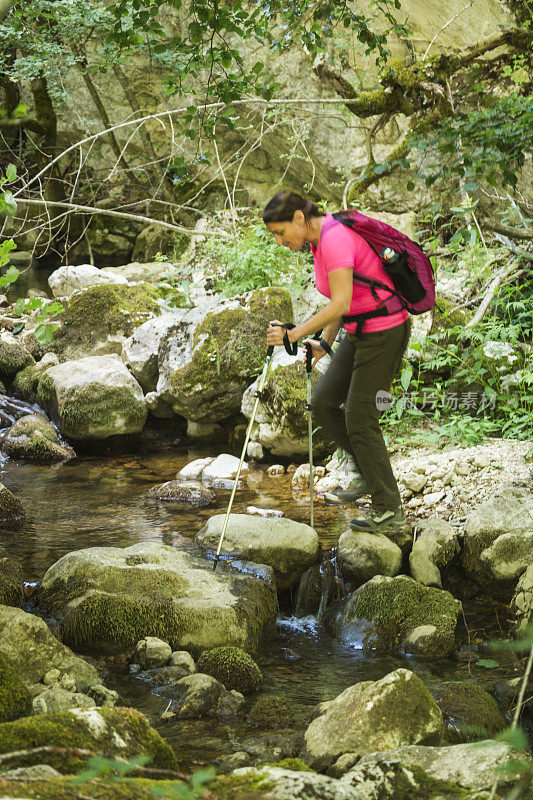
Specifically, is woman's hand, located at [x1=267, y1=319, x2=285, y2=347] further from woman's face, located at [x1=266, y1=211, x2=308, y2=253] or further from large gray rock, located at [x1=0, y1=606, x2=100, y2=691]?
large gray rock, located at [x1=0, y1=606, x2=100, y2=691]

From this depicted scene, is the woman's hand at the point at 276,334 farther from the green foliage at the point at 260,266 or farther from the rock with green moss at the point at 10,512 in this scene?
the green foliage at the point at 260,266

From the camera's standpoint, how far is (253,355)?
8.78m

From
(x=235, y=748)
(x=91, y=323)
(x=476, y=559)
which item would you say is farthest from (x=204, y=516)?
Answer: (x=91, y=323)

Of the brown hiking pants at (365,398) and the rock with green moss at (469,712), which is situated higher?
the brown hiking pants at (365,398)

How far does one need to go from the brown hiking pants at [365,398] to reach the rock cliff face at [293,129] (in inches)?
229

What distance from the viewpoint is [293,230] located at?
390 centimetres

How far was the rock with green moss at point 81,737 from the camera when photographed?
1.83 metres

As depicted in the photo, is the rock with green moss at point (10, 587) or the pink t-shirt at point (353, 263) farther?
the rock with green moss at point (10, 587)

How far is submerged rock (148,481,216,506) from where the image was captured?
6.89m

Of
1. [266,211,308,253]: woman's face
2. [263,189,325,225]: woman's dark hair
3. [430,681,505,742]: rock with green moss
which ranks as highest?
[263,189,325,225]: woman's dark hair

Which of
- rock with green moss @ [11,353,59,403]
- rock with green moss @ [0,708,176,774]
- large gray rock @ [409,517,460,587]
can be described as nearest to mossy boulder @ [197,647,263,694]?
rock with green moss @ [0,708,176,774]

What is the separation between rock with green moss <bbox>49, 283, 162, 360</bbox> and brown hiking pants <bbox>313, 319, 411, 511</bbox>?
6619mm

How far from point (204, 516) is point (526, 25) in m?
6.00

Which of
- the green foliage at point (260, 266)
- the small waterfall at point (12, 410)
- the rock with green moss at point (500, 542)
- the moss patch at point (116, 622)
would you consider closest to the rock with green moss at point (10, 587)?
the moss patch at point (116, 622)
